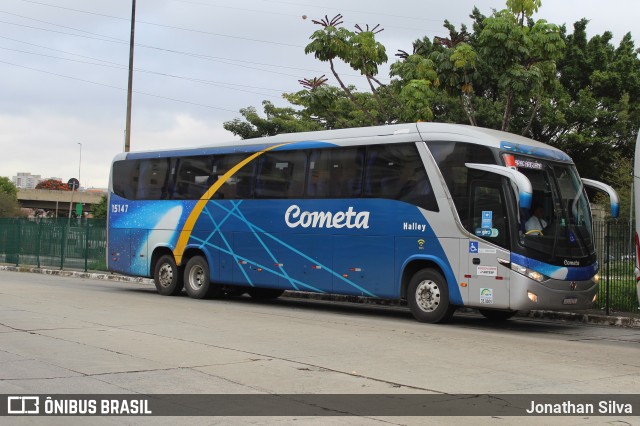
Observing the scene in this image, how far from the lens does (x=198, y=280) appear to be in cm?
1914

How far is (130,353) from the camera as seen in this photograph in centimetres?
981

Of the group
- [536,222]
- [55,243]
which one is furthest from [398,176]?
[55,243]

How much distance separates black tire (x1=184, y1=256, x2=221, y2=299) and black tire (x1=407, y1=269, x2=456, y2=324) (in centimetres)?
606

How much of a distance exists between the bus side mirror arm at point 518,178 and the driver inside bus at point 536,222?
1.42 ft

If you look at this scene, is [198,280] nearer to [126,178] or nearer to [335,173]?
[126,178]

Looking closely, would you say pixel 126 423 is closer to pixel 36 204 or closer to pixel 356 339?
pixel 356 339

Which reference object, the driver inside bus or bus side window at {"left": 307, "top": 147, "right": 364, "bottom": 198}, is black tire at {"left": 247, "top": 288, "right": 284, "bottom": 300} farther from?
the driver inside bus

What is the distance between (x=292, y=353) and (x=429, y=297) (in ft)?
16.0

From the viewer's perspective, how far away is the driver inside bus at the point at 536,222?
13281 mm

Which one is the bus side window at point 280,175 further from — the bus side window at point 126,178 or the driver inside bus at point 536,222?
the driver inside bus at point 536,222

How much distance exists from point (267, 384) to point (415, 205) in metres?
7.14

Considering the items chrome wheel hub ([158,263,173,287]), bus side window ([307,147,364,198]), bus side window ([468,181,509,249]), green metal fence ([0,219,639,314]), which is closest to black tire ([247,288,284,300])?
chrome wheel hub ([158,263,173,287])

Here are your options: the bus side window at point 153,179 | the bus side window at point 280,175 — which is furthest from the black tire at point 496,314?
the bus side window at point 153,179

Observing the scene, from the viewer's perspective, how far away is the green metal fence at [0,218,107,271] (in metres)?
29.8
